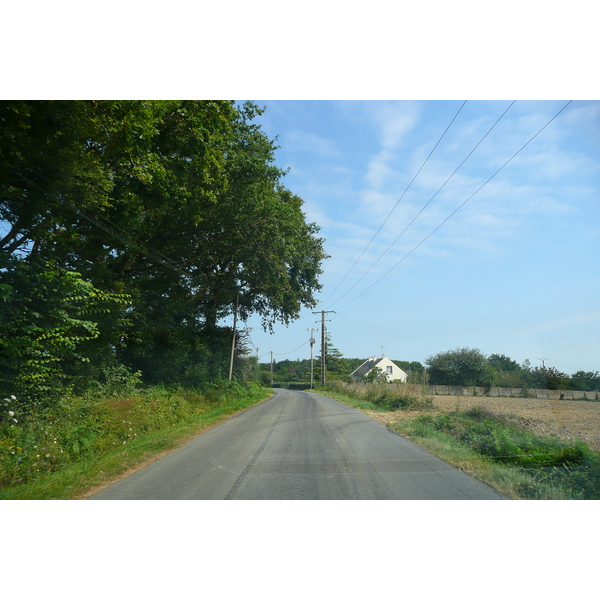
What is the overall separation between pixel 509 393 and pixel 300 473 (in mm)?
11568

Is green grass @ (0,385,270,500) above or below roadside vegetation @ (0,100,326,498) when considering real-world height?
below

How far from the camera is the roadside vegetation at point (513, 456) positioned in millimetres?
5887

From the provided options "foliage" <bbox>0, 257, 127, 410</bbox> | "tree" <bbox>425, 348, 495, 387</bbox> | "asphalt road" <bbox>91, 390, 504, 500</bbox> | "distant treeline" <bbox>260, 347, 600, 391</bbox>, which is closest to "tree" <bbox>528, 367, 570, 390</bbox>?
"distant treeline" <bbox>260, 347, 600, 391</bbox>

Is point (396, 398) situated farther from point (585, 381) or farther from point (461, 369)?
point (585, 381)

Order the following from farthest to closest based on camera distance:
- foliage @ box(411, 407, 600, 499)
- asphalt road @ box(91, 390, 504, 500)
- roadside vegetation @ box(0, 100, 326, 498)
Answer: roadside vegetation @ box(0, 100, 326, 498) < foliage @ box(411, 407, 600, 499) < asphalt road @ box(91, 390, 504, 500)

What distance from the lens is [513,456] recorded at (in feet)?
25.6

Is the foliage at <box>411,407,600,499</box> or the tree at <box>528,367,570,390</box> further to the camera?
the tree at <box>528,367,570,390</box>

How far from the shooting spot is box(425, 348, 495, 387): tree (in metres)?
20.2

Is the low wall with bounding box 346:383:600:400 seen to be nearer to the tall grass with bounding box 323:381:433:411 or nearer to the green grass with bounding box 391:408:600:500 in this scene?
the green grass with bounding box 391:408:600:500

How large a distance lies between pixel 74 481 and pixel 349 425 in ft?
29.4

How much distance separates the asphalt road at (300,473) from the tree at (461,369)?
36.8 feet

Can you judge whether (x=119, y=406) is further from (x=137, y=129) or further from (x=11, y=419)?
(x=137, y=129)

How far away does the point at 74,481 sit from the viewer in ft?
21.4

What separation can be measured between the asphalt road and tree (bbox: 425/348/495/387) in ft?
36.8
